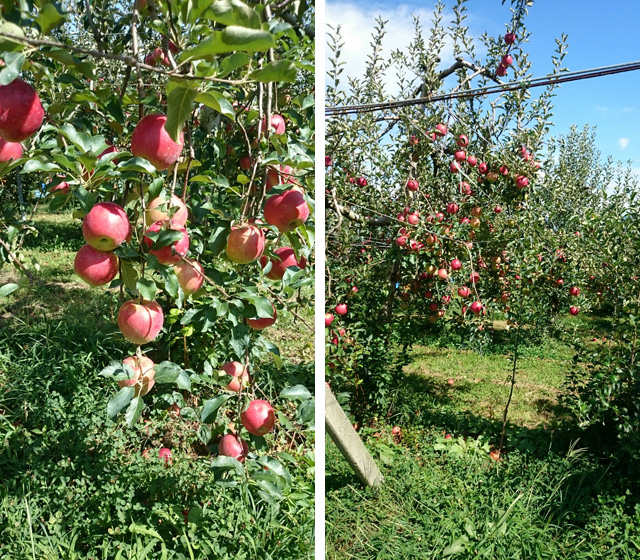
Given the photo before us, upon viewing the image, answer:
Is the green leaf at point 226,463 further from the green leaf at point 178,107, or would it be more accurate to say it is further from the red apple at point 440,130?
the red apple at point 440,130

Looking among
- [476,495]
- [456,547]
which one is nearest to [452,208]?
[476,495]

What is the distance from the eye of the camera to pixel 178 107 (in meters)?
0.56

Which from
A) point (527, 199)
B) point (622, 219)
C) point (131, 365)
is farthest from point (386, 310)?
point (131, 365)

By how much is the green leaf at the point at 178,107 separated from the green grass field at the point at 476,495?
4.79 feet

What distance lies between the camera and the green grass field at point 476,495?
173 centimetres

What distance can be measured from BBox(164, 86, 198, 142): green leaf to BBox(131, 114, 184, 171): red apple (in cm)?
10

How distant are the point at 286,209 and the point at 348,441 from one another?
1.09 m

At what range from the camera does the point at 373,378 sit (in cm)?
272

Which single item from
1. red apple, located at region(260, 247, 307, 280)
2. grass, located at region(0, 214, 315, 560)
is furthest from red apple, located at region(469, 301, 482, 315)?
red apple, located at region(260, 247, 307, 280)

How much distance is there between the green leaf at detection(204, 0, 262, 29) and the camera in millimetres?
451

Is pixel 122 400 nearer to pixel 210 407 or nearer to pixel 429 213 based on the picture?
pixel 210 407

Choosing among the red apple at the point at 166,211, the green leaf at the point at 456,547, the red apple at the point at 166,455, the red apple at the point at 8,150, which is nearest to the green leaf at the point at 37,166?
the red apple at the point at 8,150

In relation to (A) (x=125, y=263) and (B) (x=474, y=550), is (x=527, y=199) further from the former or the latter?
(A) (x=125, y=263)

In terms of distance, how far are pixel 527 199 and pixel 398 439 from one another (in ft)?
4.67
